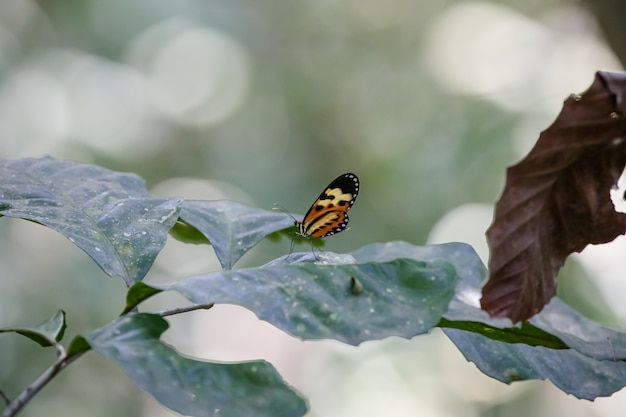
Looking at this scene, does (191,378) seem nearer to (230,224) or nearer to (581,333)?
(230,224)

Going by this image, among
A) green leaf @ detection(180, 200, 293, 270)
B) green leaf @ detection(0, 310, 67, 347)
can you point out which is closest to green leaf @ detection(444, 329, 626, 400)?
green leaf @ detection(180, 200, 293, 270)

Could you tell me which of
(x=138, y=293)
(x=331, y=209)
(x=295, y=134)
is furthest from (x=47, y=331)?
(x=295, y=134)

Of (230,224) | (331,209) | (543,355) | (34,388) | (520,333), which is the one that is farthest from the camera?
(331,209)

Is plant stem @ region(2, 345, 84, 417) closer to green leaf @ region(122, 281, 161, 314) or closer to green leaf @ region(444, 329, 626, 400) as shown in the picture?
green leaf @ region(122, 281, 161, 314)

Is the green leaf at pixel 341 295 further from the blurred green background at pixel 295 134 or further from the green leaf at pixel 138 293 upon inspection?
the blurred green background at pixel 295 134

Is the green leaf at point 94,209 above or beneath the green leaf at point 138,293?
beneath

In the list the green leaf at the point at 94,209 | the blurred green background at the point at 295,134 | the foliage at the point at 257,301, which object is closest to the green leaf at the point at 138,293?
the foliage at the point at 257,301

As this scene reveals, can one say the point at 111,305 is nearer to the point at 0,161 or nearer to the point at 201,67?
the point at 201,67
